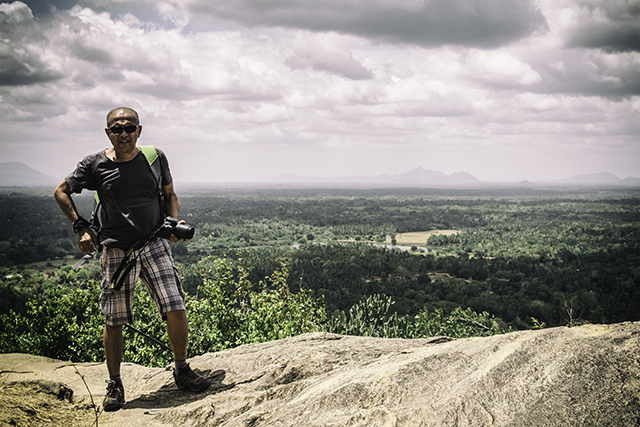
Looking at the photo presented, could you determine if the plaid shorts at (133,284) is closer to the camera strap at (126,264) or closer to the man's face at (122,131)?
the camera strap at (126,264)

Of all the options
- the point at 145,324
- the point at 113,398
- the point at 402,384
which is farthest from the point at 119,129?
the point at 145,324

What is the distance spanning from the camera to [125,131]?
4172 mm

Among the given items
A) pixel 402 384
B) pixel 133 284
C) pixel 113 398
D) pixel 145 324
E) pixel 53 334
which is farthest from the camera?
pixel 145 324

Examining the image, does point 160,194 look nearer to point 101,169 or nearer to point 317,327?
point 101,169

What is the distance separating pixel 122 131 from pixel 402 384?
3.42 m

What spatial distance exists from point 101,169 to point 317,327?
16.9 feet

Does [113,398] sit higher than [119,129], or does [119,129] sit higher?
[119,129]

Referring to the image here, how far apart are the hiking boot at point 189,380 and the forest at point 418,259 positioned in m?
4.56

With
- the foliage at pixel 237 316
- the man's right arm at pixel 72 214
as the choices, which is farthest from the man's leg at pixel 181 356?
the foliage at pixel 237 316

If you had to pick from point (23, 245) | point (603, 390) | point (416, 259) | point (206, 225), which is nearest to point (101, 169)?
point (603, 390)

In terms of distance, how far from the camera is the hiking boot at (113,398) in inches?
150

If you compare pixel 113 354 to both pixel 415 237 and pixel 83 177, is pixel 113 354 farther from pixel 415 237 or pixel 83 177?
pixel 415 237

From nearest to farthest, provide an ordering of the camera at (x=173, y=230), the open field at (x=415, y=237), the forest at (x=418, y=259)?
the camera at (x=173, y=230)
the forest at (x=418, y=259)
the open field at (x=415, y=237)

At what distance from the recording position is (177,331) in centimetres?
426
